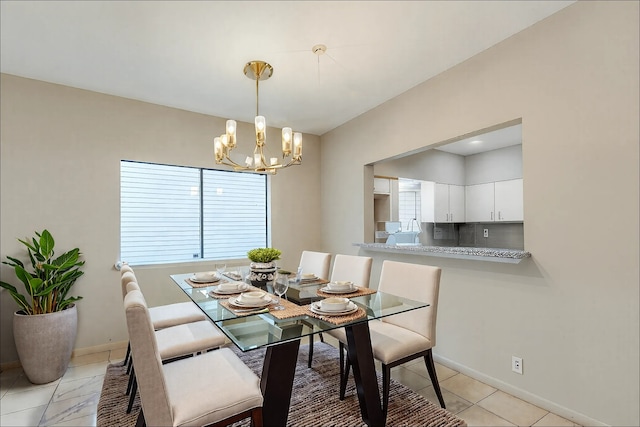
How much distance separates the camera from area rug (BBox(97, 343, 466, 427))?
2018 millimetres

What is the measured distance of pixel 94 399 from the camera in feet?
7.71

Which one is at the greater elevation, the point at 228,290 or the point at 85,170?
the point at 85,170

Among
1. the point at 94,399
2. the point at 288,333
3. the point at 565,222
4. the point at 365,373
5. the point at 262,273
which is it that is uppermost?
the point at 565,222

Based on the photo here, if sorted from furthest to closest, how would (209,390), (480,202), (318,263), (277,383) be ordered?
(480,202), (318,263), (277,383), (209,390)

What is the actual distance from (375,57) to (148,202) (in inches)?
112

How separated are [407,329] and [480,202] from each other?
372cm

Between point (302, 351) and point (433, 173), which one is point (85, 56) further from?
point (433, 173)

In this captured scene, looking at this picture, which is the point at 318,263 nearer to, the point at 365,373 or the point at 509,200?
the point at 365,373

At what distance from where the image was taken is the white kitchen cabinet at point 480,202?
505 cm

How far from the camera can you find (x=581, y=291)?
2008mm

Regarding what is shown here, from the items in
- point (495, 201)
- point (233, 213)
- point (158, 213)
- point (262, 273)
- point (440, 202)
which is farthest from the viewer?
point (440, 202)

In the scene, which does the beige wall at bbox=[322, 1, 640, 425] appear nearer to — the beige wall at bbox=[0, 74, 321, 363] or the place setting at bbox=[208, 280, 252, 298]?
the place setting at bbox=[208, 280, 252, 298]

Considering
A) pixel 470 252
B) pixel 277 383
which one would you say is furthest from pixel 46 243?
pixel 470 252

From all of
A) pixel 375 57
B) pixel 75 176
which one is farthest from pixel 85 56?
pixel 375 57
